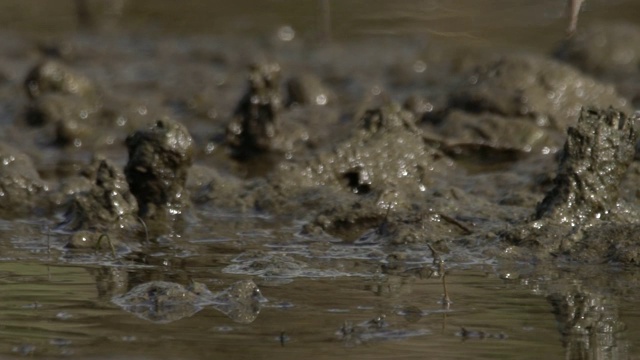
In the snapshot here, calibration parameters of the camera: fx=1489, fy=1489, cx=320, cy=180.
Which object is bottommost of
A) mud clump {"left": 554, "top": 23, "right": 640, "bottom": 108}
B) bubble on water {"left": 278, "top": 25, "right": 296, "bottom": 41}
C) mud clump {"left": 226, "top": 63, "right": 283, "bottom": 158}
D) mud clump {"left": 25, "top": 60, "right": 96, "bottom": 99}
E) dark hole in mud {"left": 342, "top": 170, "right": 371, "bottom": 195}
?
dark hole in mud {"left": 342, "top": 170, "right": 371, "bottom": 195}

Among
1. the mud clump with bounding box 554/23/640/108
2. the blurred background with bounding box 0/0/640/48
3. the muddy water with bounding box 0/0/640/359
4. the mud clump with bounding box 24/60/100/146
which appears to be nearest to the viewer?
the muddy water with bounding box 0/0/640/359

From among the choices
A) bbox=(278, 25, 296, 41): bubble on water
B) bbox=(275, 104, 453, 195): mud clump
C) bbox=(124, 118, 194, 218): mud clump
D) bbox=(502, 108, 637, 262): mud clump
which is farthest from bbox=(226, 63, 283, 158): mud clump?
bbox=(278, 25, 296, 41): bubble on water

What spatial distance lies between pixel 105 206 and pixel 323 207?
95 centimetres

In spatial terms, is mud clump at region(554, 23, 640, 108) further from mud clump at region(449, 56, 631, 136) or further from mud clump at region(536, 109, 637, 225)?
mud clump at region(536, 109, 637, 225)

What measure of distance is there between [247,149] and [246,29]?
507 cm

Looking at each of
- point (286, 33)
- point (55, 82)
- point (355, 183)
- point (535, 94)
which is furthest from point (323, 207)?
point (286, 33)

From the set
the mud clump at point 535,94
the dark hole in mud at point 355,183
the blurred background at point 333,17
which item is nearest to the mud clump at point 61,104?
the mud clump at point 535,94

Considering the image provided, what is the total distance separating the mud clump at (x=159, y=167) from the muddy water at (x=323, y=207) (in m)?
0.01

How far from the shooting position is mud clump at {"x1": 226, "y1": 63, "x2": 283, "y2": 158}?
27.1ft

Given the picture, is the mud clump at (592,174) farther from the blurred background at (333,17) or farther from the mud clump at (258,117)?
the blurred background at (333,17)

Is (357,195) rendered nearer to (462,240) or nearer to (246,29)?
(462,240)

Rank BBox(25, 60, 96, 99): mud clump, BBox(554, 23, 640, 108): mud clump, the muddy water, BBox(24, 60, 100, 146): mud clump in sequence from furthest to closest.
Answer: BBox(554, 23, 640, 108): mud clump → BBox(25, 60, 96, 99): mud clump → BBox(24, 60, 100, 146): mud clump → the muddy water

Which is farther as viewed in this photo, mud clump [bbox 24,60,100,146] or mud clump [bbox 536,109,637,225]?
mud clump [bbox 24,60,100,146]

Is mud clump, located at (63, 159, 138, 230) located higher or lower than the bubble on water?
lower
